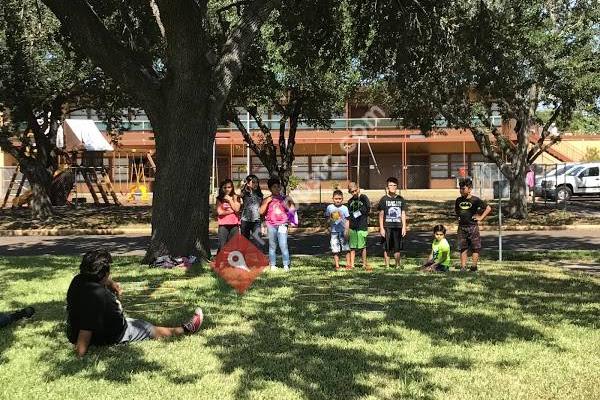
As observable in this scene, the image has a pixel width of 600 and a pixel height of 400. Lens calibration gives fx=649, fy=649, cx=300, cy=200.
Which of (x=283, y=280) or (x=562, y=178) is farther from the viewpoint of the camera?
(x=562, y=178)

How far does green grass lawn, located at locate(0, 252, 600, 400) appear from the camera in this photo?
4.46 meters

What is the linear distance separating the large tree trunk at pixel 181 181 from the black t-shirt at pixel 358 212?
2541mm

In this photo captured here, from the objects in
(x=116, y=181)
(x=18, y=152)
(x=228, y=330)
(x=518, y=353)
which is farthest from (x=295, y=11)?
(x=116, y=181)

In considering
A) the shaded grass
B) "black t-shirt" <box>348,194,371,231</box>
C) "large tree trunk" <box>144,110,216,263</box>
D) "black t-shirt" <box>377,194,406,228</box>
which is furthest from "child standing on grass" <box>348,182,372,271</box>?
the shaded grass

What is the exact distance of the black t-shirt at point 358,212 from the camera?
10750 mm

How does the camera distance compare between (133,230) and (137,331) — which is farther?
(133,230)

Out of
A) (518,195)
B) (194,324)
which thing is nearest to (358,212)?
(194,324)

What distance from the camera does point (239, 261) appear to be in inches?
348

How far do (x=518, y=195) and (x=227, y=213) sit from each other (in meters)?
13.7

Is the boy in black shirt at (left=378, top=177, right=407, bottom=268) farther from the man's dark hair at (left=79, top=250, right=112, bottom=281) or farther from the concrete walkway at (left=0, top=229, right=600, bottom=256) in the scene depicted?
the man's dark hair at (left=79, top=250, right=112, bottom=281)

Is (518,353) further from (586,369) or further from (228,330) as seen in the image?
(228,330)

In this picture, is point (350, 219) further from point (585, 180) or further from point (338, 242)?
point (585, 180)

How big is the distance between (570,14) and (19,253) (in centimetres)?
1552

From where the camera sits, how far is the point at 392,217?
35.8 ft
